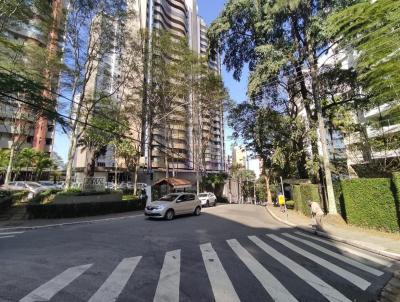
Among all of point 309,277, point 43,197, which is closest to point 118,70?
point 43,197

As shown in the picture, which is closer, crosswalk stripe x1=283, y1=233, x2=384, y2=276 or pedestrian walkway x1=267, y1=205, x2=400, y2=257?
crosswalk stripe x1=283, y1=233, x2=384, y2=276

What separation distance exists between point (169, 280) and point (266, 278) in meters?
2.08

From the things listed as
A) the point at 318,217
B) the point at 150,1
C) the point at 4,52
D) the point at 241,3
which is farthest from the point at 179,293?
the point at 150,1

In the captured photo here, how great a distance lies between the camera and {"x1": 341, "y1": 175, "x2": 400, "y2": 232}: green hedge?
11.4m

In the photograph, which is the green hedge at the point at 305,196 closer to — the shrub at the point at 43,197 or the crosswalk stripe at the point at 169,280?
the crosswalk stripe at the point at 169,280

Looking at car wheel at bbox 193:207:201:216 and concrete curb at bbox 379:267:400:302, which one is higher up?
car wheel at bbox 193:207:201:216

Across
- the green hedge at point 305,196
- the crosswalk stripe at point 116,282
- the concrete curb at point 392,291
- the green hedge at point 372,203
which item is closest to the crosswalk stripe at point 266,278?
the concrete curb at point 392,291

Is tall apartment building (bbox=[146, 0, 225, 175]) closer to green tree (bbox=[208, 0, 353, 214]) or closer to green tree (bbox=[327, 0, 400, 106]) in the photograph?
green tree (bbox=[208, 0, 353, 214])

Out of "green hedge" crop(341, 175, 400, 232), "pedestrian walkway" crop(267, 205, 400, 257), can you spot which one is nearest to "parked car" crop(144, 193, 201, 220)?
"pedestrian walkway" crop(267, 205, 400, 257)

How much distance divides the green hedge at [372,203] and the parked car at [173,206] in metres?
9.59

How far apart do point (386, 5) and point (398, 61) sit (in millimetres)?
1551

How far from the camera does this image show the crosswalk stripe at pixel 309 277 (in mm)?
4949

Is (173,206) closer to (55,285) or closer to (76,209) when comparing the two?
(76,209)

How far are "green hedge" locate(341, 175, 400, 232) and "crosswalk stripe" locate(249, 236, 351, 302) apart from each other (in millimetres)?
6329
